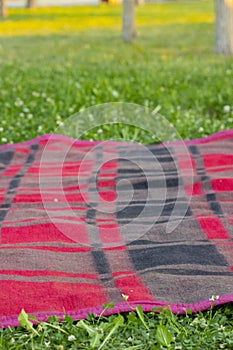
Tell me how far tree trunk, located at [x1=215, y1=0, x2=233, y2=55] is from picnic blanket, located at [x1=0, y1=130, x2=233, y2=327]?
472 cm

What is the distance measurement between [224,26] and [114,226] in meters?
6.71

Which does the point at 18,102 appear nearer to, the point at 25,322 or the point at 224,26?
the point at 224,26

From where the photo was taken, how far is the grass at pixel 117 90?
312cm

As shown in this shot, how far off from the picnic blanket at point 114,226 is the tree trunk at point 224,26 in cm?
472

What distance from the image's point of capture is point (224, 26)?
10336mm

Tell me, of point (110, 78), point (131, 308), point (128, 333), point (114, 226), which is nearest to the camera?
point (128, 333)

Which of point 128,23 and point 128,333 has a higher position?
point 128,23

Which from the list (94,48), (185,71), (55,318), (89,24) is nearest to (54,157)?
(55,318)

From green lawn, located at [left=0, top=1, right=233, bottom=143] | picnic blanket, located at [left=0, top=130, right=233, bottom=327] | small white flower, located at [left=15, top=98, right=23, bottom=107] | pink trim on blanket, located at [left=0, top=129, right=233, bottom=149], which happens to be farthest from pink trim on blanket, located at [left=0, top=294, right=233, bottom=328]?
small white flower, located at [left=15, top=98, right=23, bottom=107]

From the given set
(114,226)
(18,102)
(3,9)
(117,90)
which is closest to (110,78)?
(117,90)

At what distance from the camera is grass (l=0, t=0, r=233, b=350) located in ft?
10.2

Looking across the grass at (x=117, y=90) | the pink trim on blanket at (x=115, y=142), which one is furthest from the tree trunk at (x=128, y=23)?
the pink trim on blanket at (x=115, y=142)

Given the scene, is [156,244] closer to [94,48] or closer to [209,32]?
[94,48]

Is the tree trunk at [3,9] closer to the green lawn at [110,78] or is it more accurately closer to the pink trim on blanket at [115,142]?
the green lawn at [110,78]
